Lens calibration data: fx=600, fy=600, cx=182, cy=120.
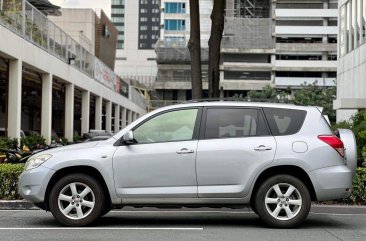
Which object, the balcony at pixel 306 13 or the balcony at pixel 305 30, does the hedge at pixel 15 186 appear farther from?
the balcony at pixel 306 13

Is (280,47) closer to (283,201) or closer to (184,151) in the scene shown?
(283,201)

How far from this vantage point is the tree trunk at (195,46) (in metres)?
16.2

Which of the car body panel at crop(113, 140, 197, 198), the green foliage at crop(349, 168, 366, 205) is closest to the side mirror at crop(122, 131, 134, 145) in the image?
the car body panel at crop(113, 140, 197, 198)

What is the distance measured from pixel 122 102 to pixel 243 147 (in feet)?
153

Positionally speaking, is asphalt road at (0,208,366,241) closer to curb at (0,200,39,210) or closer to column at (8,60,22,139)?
curb at (0,200,39,210)

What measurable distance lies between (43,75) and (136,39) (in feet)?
367

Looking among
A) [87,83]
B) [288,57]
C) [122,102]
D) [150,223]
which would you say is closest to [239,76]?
[288,57]

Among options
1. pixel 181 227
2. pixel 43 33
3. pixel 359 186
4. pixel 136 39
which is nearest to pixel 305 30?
pixel 136 39

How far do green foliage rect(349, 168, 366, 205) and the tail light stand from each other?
3.12 meters

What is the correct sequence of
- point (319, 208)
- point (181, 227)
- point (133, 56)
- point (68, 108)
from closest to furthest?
point (181, 227) < point (319, 208) < point (68, 108) < point (133, 56)

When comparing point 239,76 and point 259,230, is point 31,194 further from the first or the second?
point 239,76

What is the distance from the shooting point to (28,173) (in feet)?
28.1

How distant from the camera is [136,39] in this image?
138375 millimetres

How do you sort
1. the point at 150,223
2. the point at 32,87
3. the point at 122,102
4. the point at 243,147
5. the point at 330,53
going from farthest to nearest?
the point at 330,53, the point at 122,102, the point at 32,87, the point at 150,223, the point at 243,147
